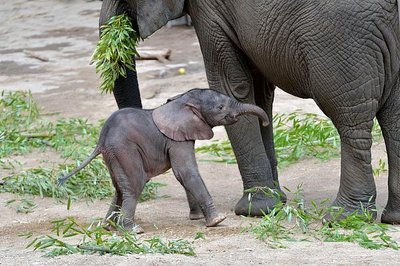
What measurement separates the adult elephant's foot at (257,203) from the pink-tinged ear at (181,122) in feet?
2.09

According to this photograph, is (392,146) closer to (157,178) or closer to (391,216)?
(391,216)

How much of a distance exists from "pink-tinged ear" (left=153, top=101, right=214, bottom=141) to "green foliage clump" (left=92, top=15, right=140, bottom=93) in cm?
60

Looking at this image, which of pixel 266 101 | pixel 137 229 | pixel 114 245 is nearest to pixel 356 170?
pixel 266 101

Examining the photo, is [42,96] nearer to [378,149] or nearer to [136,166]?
[378,149]

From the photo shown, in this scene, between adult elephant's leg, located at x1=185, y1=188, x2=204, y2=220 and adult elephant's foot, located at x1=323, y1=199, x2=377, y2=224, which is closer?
adult elephant's foot, located at x1=323, y1=199, x2=377, y2=224

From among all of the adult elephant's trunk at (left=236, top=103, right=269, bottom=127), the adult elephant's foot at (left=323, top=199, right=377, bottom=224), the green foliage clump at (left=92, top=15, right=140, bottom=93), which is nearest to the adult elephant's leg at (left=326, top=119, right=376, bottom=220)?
the adult elephant's foot at (left=323, top=199, right=377, bottom=224)

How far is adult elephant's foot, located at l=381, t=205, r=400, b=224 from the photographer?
6.62m

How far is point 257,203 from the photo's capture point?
276 inches

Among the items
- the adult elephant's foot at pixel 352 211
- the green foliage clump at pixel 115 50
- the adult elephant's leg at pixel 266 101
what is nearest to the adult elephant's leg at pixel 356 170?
the adult elephant's foot at pixel 352 211

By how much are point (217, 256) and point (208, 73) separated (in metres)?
1.73

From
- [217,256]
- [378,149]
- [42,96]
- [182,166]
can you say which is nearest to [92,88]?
[42,96]

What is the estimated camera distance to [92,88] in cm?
1201

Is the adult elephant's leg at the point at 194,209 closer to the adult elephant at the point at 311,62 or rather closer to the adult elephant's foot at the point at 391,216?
the adult elephant at the point at 311,62

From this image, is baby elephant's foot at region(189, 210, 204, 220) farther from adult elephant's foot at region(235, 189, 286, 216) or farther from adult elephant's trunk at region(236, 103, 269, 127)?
adult elephant's trunk at region(236, 103, 269, 127)
